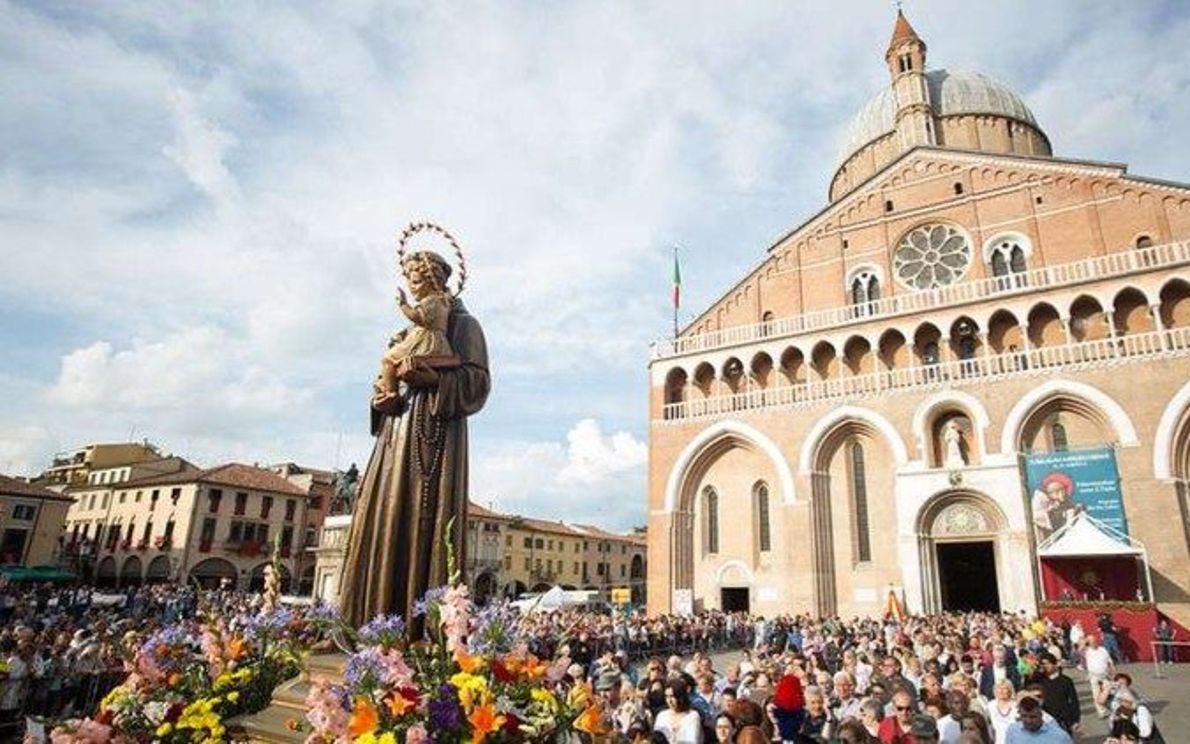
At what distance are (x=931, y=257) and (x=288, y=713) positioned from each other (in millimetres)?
27229

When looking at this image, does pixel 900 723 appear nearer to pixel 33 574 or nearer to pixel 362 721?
pixel 362 721

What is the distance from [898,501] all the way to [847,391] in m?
4.21

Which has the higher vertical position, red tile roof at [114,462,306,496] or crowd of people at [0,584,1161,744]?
red tile roof at [114,462,306,496]

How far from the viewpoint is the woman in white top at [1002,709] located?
21.7 ft

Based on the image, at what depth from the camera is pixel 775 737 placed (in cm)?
700

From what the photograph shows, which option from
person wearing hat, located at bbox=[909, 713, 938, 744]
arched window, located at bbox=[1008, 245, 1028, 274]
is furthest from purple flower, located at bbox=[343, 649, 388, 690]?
arched window, located at bbox=[1008, 245, 1028, 274]

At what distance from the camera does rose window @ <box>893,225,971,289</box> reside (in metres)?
25.4

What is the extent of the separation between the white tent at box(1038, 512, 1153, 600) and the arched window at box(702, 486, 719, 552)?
10.7m

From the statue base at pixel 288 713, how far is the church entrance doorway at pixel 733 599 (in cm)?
2336

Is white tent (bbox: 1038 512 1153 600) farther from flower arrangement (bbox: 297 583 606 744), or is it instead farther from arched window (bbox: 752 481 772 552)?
flower arrangement (bbox: 297 583 606 744)

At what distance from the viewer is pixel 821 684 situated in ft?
28.5

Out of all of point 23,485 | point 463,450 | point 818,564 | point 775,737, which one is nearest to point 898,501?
point 818,564

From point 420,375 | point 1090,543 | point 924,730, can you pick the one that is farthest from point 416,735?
point 1090,543

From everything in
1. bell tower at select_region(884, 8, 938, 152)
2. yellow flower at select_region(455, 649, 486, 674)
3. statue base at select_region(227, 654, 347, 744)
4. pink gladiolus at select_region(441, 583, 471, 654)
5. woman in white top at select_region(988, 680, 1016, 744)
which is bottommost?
woman in white top at select_region(988, 680, 1016, 744)
